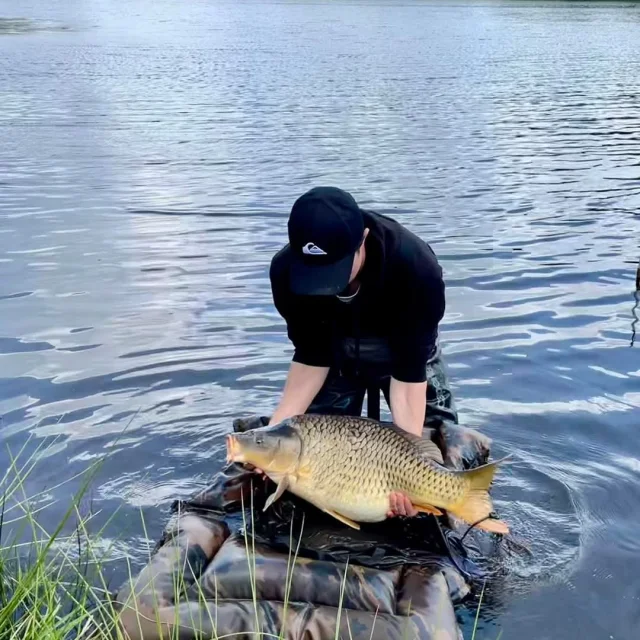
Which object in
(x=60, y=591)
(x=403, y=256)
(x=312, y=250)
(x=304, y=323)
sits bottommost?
(x=60, y=591)

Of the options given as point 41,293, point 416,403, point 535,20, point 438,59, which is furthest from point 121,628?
point 535,20

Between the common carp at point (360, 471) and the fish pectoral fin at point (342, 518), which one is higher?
the common carp at point (360, 471)

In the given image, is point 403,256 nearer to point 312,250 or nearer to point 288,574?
point 312,250

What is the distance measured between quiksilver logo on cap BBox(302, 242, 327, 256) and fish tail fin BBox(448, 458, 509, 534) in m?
1.14

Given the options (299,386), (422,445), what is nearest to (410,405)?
(422,445)

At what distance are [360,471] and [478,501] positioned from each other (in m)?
0.54

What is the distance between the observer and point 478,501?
13.9ft

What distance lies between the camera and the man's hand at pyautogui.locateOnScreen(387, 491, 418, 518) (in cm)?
425

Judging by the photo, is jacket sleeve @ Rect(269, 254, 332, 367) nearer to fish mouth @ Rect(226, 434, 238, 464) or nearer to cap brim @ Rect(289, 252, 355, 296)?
cap brim @ Rect(289, 252, 355, 296)

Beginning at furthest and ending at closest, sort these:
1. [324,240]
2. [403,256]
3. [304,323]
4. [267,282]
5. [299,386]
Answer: [267,282] → [299,386] → [304,323] → [403,256] → [324,240]

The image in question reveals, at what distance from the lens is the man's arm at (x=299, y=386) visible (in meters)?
5.08

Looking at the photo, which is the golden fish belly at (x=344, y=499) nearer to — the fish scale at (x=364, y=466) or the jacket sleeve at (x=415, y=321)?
the fish scale at (x=364, y=466)

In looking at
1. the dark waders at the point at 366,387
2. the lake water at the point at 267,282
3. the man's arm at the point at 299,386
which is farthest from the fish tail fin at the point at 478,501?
the man's arm at the point at 299,386

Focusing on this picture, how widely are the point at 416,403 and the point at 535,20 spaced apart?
57.7 m
